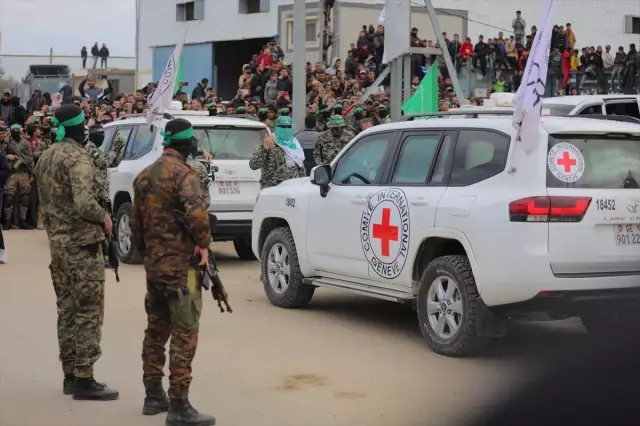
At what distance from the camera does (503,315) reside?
8.06m

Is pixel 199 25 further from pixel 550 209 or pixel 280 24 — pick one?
pixel 550 209

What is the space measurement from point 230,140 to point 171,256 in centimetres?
754

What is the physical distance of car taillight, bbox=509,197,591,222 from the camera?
762 cm

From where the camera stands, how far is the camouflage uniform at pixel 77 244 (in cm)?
690

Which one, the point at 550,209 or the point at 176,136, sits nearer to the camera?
the point at 176,136

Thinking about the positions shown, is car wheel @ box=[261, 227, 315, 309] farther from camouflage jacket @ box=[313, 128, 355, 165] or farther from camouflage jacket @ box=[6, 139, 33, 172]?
camouflage jacket @ box=[6, 139, 33, 172]

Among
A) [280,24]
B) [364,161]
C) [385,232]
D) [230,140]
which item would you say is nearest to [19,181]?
[230,140]

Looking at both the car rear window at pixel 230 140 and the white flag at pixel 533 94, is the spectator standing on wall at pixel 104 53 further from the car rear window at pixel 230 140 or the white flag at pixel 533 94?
the white flag at pixel 533 94

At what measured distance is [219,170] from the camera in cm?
1338

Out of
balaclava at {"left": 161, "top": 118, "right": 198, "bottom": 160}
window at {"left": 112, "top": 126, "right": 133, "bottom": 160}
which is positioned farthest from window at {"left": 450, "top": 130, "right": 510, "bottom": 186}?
window at {"left": 112, "top": 126, "right": 133, "bottom": 160}

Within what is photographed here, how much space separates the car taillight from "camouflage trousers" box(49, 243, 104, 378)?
2889 mm

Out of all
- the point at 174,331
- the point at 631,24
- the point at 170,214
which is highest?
the point at 631,24

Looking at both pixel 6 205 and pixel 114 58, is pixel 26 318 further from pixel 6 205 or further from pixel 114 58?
pixel 114 58

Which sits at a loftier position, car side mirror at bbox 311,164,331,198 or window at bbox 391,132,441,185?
window at bbox 391,132,441,185
